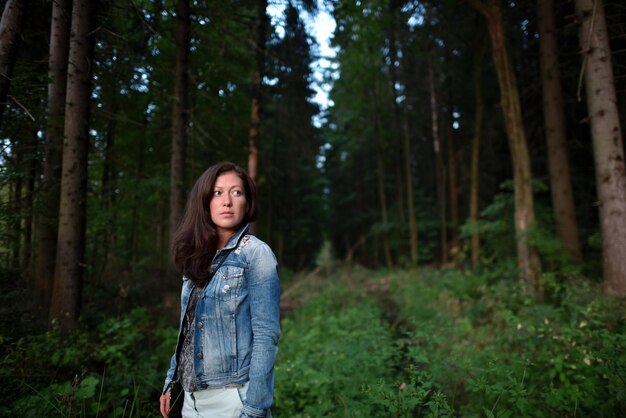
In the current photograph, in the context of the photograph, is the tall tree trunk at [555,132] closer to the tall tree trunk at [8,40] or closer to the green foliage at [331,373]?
the green foliage at [331,373]

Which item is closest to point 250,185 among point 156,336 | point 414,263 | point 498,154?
point 156,336

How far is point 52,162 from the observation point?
16.1 feet

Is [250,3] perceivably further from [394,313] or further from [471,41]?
[471,41]

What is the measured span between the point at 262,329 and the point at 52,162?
4.87 meters

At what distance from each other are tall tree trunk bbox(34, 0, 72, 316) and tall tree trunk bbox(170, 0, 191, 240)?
214 centimetres

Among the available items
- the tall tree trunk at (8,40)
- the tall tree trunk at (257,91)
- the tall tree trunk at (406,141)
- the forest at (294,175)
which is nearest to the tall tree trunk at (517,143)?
the forest at (294,175)

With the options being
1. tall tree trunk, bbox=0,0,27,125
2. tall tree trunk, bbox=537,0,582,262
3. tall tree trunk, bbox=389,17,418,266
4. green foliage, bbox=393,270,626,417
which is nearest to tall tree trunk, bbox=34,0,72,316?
tall tree trunk, bbox=0,0,27,125

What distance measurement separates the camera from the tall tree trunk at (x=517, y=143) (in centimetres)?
738

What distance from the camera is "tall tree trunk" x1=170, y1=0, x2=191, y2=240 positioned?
6824 mm

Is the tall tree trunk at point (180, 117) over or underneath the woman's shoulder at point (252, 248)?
over

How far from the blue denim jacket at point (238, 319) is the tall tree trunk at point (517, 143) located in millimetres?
7357

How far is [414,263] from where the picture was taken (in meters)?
18.0

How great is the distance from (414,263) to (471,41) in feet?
35.1

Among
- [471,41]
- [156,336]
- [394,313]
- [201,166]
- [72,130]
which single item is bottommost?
[394,313]
